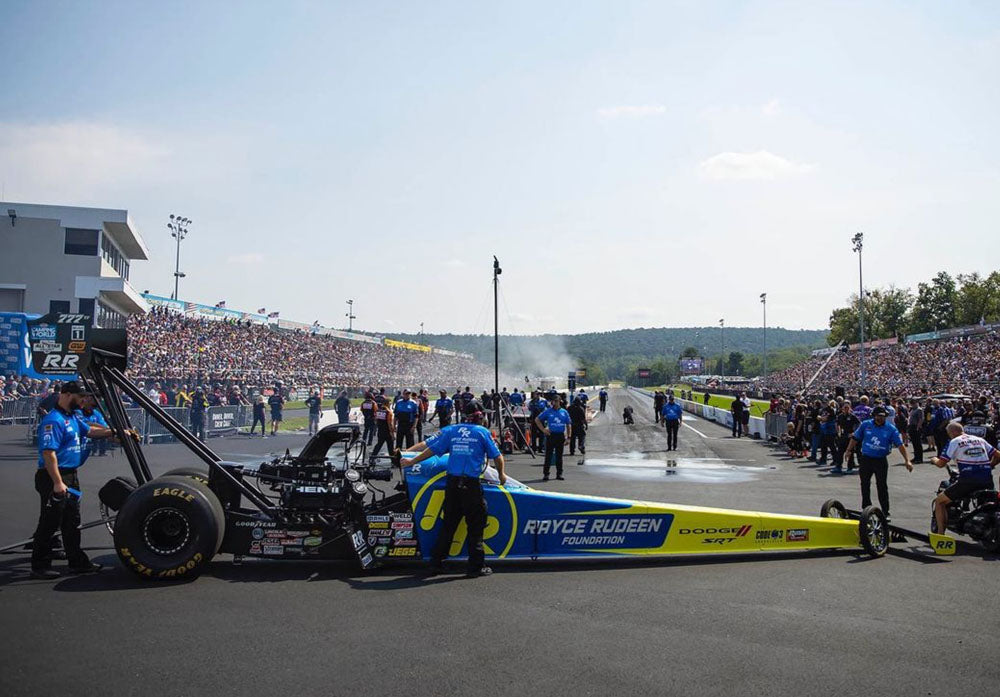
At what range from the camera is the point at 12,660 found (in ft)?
15.9

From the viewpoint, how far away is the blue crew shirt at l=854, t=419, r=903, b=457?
10.4 m

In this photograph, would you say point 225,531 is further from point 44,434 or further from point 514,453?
point 514,453

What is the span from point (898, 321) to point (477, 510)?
12643cm

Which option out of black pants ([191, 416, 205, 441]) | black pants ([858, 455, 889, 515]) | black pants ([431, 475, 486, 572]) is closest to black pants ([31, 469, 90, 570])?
black pants ([431, 475, 486, 572])

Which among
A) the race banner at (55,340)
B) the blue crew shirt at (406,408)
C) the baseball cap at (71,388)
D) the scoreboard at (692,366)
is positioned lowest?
the blue crew shirt at (406,408)

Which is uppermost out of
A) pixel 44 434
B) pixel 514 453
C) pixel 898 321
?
pixel 898 321

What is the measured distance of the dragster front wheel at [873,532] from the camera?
8023 mm

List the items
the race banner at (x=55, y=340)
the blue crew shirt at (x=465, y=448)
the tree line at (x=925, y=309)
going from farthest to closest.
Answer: the tree line at (x=925, y=309) < the race banner at (x=55, y=340) < the blue crew shirt at (x=465, y=448)

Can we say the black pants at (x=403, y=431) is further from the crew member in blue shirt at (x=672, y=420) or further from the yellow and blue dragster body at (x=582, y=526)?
the yellow and blue dragster body at (x=582, y=526)

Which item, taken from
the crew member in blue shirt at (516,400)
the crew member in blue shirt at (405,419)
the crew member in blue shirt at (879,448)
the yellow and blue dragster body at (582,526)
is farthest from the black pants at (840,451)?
the yellow and blue dragster body at (582,526)

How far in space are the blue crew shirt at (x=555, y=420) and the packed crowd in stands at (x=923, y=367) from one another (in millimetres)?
34007

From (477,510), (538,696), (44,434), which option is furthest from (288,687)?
(44,434)

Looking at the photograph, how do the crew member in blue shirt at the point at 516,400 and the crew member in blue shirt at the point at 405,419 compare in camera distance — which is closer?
the crew member in blue shirt at the point at 405,419

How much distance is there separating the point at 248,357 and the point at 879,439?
1659 inches
